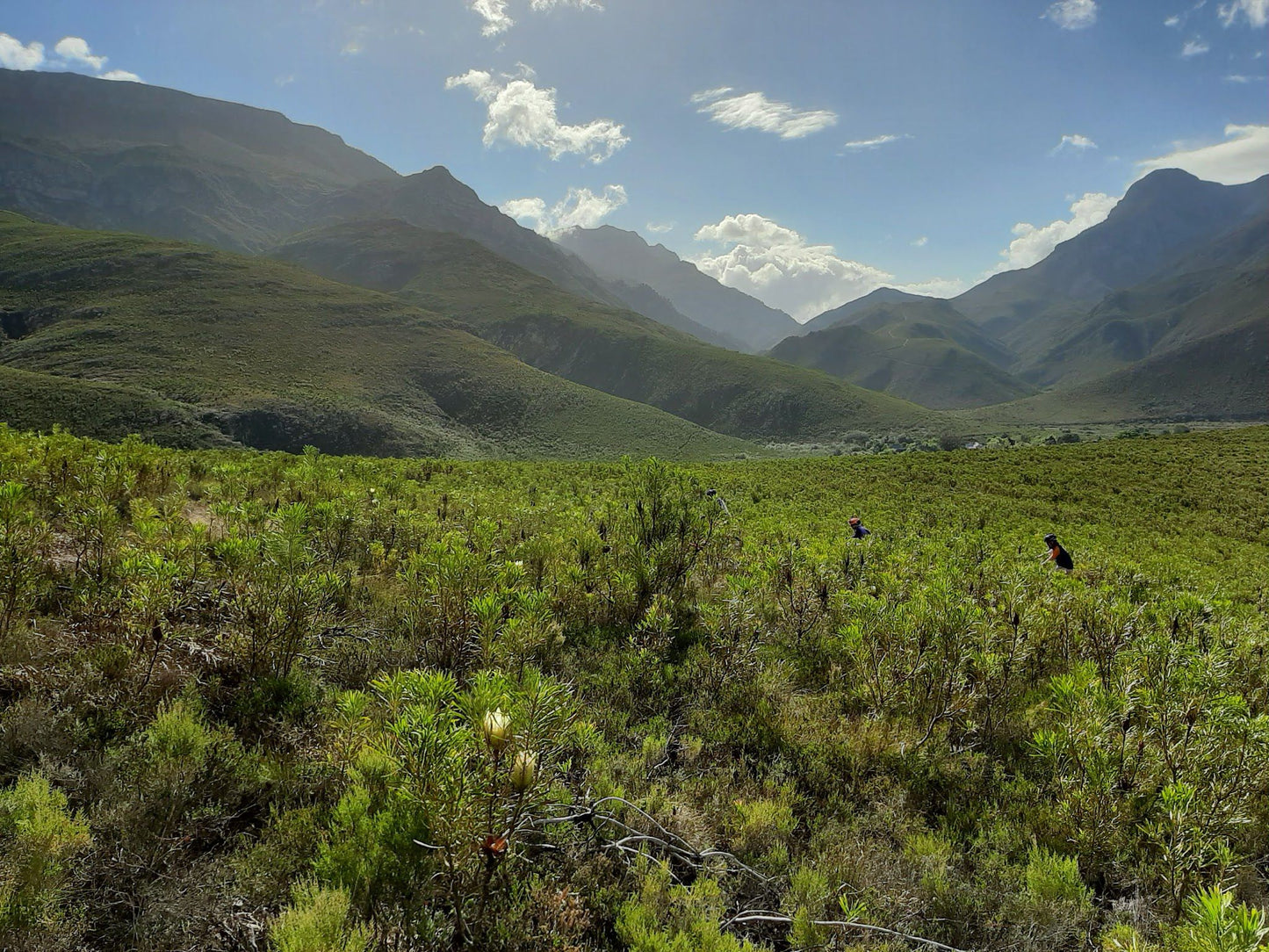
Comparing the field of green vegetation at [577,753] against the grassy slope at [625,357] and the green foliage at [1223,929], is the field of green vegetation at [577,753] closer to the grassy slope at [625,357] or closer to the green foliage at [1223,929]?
the green foliage at [1223,929]

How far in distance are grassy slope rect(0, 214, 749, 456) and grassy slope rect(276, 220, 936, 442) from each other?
111ft

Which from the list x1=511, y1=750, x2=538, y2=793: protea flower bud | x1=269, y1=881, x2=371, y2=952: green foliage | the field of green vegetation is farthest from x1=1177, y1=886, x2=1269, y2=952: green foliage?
x1=269, y1=881, x2=371, y2=952: green foliage

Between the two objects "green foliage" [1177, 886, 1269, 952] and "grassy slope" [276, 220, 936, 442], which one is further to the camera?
"grassy slope" [276, 220, 936, 442]

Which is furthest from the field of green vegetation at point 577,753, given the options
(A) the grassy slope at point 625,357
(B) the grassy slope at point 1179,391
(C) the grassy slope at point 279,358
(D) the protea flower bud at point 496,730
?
(B) the grassy slope at point 1179,391

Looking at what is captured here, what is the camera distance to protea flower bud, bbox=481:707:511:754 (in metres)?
2.20

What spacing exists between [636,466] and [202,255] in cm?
13868

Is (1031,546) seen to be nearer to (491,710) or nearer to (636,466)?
(636,466)

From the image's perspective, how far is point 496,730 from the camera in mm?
2205

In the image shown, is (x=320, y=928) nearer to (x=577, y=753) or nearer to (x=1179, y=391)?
(x=577, y=753)

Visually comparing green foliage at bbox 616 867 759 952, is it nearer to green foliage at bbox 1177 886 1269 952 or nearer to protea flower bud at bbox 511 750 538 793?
protea flower bud at bbox 511 750 538 793

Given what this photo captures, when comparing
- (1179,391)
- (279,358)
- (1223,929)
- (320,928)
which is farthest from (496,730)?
(1179,391)

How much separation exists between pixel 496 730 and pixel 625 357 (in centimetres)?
16055

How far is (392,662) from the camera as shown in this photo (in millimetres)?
5164

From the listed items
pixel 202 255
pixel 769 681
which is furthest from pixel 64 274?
pixel 769 681
